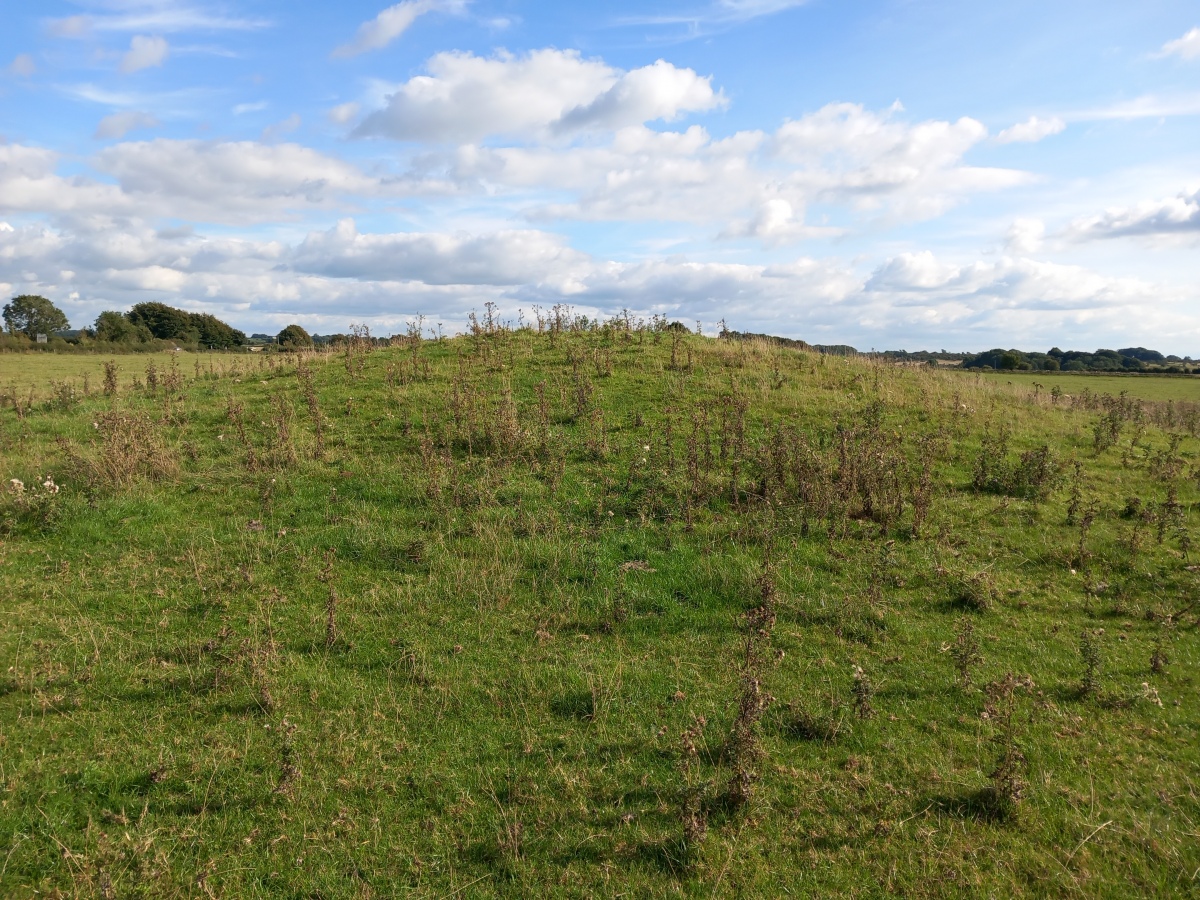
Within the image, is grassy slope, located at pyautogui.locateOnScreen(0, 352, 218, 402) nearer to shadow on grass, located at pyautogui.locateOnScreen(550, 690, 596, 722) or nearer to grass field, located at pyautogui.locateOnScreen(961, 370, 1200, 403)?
shadow on grass, located at pyautogui.locateOnScreen(550, 690, 596, 722)

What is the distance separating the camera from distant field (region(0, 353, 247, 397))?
22228 millimetres

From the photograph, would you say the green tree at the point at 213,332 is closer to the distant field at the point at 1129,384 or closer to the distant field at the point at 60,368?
the distant field at the point at 60,368

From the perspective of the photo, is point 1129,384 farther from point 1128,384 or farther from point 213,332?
point 213,332

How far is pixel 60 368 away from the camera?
104 feet

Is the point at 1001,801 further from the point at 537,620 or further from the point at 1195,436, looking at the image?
the point at 1195,436

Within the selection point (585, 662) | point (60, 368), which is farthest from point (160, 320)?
point (585, 662)

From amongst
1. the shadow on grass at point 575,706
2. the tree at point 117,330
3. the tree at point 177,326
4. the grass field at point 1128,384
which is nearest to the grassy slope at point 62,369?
the tree at point 117,330

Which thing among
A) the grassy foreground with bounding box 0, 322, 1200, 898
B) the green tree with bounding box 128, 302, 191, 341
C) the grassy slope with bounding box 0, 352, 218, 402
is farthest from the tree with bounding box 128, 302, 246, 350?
the grassy foreground with bounding box 0, 322, 1200, 898

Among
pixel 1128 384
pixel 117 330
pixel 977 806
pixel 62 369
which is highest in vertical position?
pixel 117 330

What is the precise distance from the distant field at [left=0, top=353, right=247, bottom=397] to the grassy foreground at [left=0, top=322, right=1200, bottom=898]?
35.0 ft

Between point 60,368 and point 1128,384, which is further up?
point 1128,384

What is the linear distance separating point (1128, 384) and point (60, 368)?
6784 centimetres

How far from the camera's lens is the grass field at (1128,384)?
122 ft

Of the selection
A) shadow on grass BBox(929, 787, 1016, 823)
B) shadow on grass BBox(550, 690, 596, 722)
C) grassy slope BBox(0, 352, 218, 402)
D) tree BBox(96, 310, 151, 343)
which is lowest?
shadow on grass BBox(929, 787, 1016, 823)
